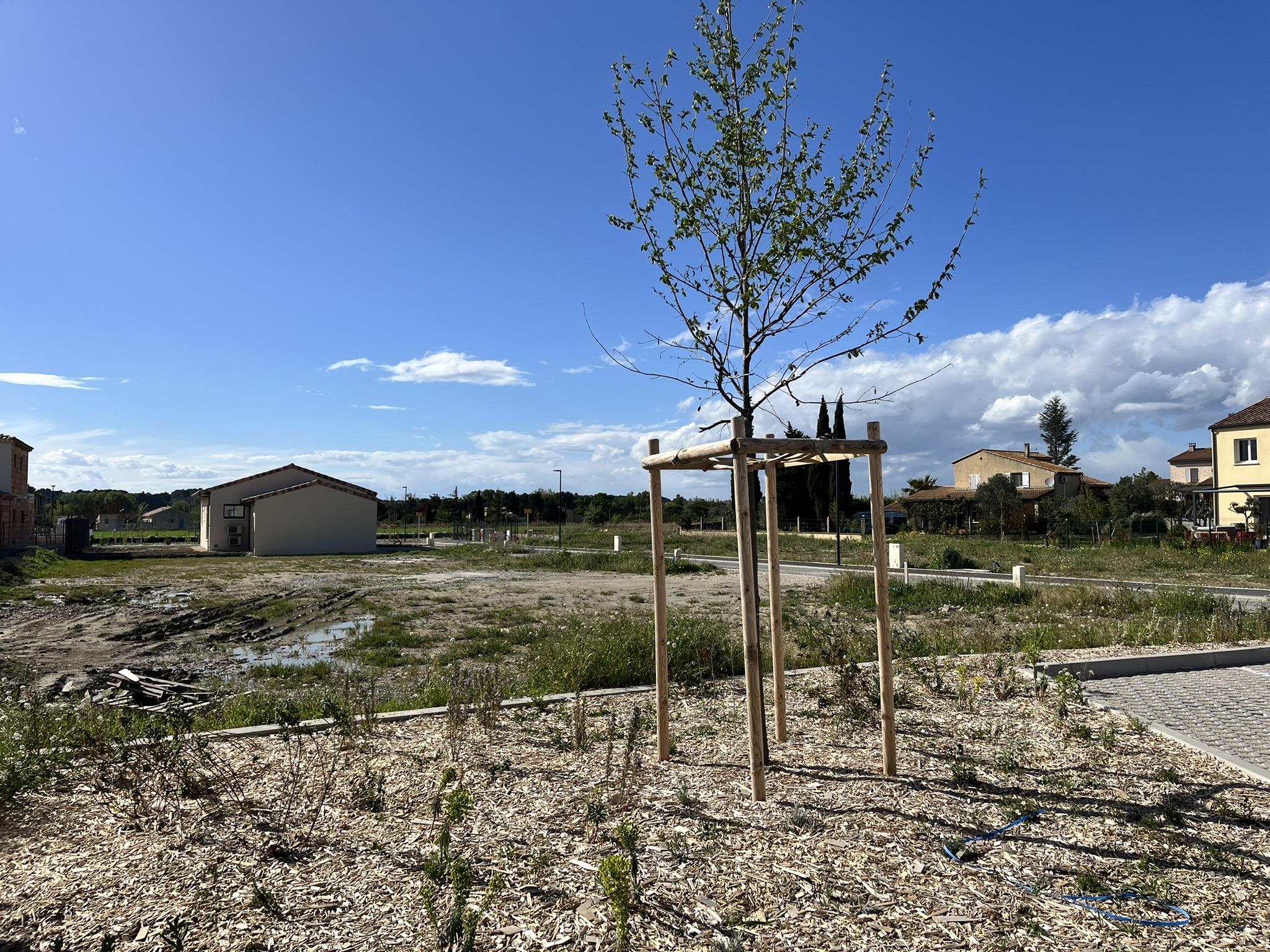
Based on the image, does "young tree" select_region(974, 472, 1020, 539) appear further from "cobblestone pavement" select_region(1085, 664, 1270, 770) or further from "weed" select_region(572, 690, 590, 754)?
"weed" select_region(572, 690, 590, 754)

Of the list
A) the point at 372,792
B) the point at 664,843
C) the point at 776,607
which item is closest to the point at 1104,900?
the point at 664,843

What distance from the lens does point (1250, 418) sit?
38906 mm

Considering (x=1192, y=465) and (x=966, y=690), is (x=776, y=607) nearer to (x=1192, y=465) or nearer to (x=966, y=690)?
(x=966, y=690)

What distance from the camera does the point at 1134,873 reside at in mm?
3727

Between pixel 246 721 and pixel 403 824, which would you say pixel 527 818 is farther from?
pixel 246 721

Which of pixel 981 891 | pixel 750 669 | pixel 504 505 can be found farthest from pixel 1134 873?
pixel 504 505

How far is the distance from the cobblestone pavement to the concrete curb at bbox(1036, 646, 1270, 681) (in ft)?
0.35

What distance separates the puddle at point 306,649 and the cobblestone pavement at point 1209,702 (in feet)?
30.7

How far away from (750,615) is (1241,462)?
44.6m

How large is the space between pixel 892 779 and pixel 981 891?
4.37ft

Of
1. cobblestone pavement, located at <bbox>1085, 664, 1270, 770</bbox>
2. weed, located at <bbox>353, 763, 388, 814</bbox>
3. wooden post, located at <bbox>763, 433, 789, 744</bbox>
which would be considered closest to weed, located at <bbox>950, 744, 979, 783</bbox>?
wooden post, located at <bbox>763, 433, 789, 744</bbox>

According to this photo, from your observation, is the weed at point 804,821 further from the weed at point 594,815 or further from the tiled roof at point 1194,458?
the tiled roof at point 1194,458

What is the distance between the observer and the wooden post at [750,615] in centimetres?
436

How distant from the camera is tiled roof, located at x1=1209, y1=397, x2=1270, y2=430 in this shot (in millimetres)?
38406
